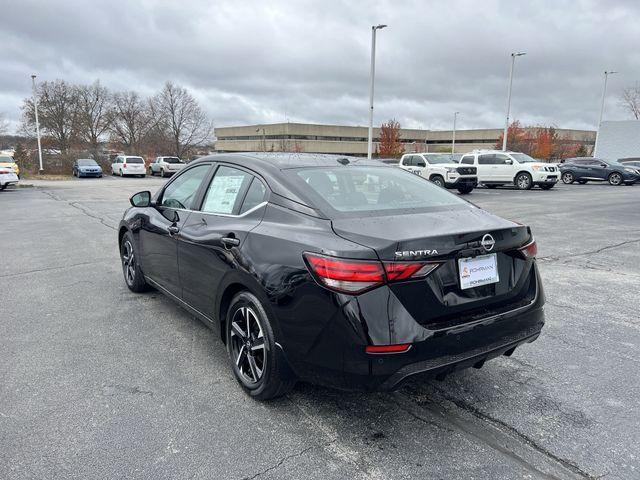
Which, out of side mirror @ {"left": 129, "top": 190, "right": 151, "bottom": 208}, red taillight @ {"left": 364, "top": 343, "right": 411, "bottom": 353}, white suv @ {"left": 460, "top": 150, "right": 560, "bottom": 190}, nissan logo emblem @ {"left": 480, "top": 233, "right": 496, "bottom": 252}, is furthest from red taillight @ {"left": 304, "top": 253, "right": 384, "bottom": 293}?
white suv @ {"left": 460, "top": 150, "right": 560, "bottom": 190}

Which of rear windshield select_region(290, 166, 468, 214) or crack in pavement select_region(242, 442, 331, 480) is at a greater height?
rear windshield select_region(290, 166, 468, 214)

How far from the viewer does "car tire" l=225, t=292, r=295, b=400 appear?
2826mm

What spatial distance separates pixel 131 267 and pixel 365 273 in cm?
382

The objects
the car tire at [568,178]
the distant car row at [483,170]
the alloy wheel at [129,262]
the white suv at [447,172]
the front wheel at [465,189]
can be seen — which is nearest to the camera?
the alloy wheel at [129,262]

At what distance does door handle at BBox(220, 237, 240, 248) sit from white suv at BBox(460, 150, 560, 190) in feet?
70.4

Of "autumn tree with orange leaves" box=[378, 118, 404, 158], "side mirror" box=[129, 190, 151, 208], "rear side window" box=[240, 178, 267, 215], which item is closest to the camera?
"rear side window" box=[240, 178, 267, 215]

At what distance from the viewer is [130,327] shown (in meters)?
4.30

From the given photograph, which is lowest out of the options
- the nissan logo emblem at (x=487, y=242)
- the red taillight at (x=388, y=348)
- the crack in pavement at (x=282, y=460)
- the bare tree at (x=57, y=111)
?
the crack in pavement at (x=282, y=460)

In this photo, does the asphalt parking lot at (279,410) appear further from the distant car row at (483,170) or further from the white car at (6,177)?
the white car at (6,177)

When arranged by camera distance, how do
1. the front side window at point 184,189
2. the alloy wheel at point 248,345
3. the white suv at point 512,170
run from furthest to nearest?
the white suv at point 512,170, the front side window at point 184,189, the alloy wheel at point 248,345

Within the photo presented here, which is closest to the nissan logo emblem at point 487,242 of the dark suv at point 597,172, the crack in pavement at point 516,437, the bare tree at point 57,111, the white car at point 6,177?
the crack in pavement at point 516,437

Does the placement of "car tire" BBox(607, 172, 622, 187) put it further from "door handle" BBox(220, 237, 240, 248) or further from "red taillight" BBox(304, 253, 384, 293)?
"red taillight" BBox(304, 253, 384, 293)

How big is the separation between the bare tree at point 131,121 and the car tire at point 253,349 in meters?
62.6

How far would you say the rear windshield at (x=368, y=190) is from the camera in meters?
3.03
